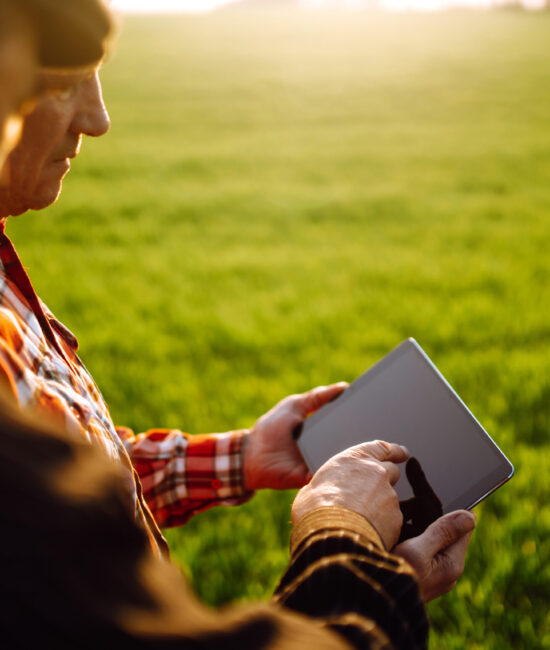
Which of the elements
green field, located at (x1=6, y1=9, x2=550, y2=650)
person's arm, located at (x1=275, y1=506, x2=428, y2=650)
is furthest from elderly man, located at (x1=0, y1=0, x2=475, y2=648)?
green field, located at (x1=6, y1=9, x2=550, y2=650)

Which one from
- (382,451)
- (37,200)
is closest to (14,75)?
(37,200)

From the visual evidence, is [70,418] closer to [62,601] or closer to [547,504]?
[62,601]

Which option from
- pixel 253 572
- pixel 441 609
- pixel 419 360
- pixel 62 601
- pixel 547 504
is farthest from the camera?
pixel 547 504

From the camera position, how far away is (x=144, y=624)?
50 centimetres

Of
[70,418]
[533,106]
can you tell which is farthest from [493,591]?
[533,106]

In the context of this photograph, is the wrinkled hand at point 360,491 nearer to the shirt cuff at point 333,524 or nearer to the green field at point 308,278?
the shirt cuff at point 333,524

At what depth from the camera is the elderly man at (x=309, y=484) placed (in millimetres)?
720

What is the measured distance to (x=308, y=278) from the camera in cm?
466

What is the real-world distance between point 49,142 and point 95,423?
43 cm

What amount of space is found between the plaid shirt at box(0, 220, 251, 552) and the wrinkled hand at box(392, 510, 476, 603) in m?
0.42

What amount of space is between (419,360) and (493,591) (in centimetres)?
103

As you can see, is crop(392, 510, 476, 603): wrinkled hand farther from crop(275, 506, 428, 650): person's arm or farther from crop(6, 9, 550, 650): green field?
crop(6, 9, 550, 650): green field

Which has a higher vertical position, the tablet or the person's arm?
the person's arm

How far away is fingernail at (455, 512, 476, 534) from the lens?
1.08m
